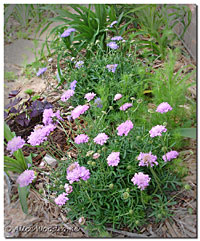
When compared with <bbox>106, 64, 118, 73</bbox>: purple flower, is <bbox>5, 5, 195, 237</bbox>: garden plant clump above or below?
below

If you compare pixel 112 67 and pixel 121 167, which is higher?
pixel 112 67

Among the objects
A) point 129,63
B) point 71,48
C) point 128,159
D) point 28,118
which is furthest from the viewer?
point 71,48

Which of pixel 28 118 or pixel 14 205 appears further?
pixel 28 118

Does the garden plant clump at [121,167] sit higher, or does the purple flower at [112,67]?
the purple flower at [112,67]

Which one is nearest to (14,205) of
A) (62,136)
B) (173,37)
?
(62,136)

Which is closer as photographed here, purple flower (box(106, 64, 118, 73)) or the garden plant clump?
the garden plant clump

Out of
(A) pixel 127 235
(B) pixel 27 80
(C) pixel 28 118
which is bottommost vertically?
(A) pixel 127 235

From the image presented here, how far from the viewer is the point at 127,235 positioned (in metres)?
1.23

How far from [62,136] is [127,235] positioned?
2.73 ft

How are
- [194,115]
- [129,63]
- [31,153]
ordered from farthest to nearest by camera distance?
[129,63] → [31,153] → [194,115]

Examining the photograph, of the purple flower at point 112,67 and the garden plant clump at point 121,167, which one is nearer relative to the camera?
the garden plant clump at point 121,167

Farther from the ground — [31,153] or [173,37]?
[173,37]

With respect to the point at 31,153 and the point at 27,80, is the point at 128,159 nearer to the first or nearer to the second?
the point at 31,153

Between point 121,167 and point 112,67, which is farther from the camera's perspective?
point 112,67
